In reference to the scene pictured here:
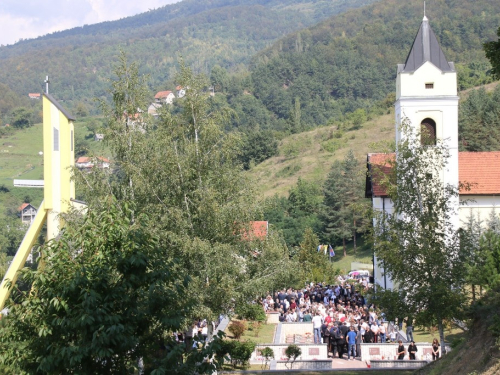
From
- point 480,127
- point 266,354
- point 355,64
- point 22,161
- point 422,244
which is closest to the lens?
point 422,244

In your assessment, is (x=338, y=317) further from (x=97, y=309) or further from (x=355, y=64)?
(x=355, y=64)

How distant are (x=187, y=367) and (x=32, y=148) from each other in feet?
406

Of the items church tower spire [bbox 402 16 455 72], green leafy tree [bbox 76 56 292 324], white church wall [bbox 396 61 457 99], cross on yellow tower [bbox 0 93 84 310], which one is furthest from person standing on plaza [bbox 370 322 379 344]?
church tower spire [bbox 402 16 455 72]

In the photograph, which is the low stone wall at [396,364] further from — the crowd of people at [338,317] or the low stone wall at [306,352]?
the low stone wall at [306,352]

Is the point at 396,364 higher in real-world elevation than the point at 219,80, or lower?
lower

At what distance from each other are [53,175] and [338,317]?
33.5 feet

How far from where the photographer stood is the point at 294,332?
969 inches

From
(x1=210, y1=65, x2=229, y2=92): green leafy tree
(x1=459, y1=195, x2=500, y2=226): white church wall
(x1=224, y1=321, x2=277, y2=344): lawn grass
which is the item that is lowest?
(x1=224, y1=321, x2=277, y2=344): lawn grass

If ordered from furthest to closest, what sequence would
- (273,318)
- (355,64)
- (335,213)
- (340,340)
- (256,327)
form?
(355,64) → (335,213) → (273,318) → (256,327) → (340,340)

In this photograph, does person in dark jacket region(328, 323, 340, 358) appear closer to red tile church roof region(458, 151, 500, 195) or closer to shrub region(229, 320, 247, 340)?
shrub region(229, 320, 247, 340)

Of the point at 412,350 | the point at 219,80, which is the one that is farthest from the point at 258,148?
the point at 412,350

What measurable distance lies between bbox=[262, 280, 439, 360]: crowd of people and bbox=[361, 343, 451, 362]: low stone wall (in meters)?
0.40

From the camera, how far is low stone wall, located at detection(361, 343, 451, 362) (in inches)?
749

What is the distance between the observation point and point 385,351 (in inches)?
753
